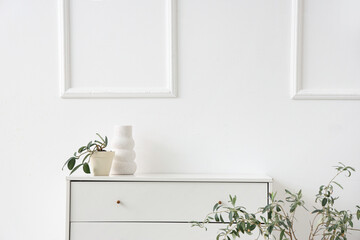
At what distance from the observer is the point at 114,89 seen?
6.93 feet

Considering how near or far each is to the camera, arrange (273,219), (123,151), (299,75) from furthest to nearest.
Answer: (299,75)
(123,151)
(273,219)

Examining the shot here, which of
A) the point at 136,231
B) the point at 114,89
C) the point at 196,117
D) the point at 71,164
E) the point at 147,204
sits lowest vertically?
the point at 136,231

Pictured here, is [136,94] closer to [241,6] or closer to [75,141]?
→ [75,141]

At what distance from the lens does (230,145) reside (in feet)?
6.88

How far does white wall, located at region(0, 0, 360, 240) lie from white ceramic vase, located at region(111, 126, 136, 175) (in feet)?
0.48

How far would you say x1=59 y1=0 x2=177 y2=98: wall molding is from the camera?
209cm

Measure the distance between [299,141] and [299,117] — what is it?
12cm

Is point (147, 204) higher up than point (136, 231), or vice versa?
point (147, 204)

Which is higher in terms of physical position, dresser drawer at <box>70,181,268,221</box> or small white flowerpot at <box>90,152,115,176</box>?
small white flowerpot at <box>90,152,115,176</box>

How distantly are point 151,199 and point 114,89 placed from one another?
0.60m

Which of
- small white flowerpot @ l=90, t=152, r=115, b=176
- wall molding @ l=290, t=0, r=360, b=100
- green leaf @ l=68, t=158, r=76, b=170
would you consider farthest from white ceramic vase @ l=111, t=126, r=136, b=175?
wall molding @ l=290, t=0, r=360, b=100

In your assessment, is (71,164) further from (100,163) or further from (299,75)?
(299,75)

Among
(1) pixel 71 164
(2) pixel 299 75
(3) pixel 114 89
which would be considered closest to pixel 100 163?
(1) pixel 71 164

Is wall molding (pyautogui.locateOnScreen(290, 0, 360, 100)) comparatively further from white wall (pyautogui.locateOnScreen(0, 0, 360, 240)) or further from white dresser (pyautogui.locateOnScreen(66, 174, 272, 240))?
white dresser (pyautogui.locateOnScreen(66, 174, 272, 240))
